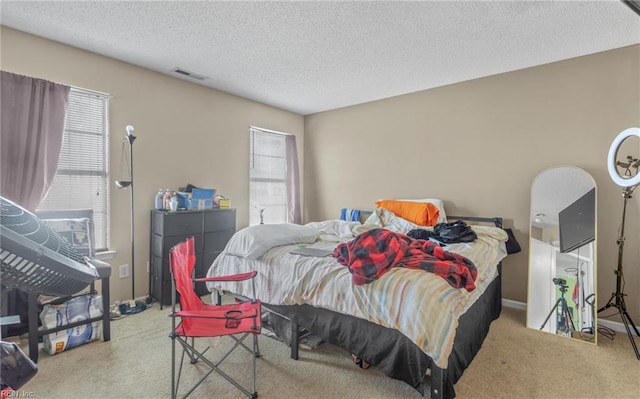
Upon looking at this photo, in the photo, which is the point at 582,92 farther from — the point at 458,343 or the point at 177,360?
the point at 177,360

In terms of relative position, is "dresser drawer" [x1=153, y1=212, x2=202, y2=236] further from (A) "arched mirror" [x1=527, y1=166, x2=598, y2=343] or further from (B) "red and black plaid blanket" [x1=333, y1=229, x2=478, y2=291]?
(A) "arched mirror" [x1=527, y1=166, x2=598, y2=343]

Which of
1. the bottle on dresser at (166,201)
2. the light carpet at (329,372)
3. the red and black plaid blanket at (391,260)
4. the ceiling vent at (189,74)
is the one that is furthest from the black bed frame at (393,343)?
the ceiling vent at (189,74)

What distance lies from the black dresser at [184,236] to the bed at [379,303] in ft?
2.67

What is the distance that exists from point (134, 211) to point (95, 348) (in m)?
1.42

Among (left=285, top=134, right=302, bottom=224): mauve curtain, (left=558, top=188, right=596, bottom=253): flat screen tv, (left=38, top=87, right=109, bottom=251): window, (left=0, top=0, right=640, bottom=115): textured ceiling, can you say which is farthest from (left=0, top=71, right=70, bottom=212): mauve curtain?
(left=558, top=188, right=596, bottom=253): flat screen tv

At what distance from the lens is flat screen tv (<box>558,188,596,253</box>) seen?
9.04 ft

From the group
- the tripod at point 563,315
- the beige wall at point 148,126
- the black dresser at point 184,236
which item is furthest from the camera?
the black dresser at point 184,236

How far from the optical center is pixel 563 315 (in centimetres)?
272

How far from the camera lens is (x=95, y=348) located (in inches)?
93.3

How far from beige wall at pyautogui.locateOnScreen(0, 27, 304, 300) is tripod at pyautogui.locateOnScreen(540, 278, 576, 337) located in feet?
12.0

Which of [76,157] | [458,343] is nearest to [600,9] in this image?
[458,343]

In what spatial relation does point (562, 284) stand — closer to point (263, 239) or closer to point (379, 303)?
point (379, 303)

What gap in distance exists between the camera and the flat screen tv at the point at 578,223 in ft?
9.04

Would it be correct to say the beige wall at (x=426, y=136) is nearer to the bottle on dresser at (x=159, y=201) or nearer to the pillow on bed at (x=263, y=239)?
the bottle on dresser at (x=159, y=201)
